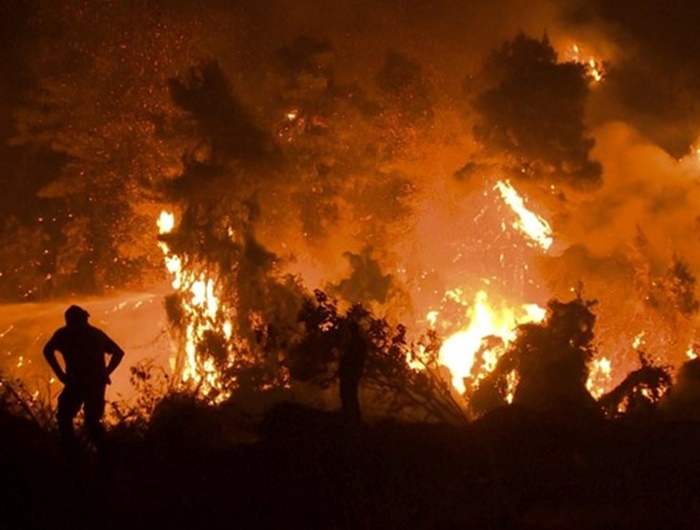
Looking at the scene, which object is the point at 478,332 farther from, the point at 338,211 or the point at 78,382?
the point at 78,382

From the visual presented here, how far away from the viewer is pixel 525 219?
70.7ft

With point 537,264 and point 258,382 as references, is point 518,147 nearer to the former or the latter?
point 537,264

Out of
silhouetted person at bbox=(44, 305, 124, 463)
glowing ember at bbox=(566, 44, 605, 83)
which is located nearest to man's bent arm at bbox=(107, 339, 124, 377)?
silhouetted person at bbox=(44, 305, 124, 463)

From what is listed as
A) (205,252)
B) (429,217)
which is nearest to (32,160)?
(205,252)

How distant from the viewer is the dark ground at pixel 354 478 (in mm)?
7219

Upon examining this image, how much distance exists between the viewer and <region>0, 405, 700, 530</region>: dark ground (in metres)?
7.22

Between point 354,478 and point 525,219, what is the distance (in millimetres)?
15113

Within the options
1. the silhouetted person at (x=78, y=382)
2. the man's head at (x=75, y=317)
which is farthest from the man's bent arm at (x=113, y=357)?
the man's head at (x=75, y=317)

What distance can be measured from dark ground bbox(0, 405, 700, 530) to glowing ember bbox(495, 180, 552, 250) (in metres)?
11.8

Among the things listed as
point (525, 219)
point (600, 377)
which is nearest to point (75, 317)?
point (525, 219)

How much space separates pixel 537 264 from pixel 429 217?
3420mm

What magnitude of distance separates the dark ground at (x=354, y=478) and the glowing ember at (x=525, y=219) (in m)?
11.8

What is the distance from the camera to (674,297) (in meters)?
20.4

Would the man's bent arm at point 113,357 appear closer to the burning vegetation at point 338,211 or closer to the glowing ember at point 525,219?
the burning vegetation at point 338,211
